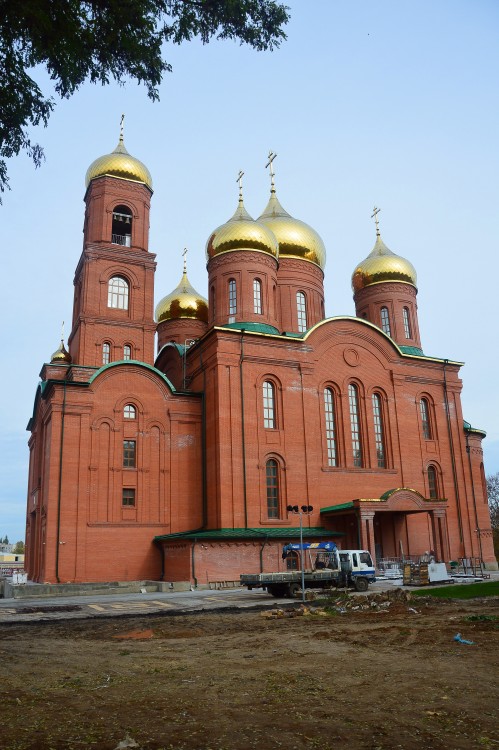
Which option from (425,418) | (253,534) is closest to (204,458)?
(253,534)

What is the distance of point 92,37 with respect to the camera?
9.11 meters

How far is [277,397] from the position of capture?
29.6 meters

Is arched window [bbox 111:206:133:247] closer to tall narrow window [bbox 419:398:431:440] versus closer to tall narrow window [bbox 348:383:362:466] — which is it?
tall narrow window [bbox 348:383:362:466]

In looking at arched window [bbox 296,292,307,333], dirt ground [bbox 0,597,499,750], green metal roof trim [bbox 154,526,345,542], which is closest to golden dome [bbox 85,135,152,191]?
arched window [bbox 296,292,307,333]

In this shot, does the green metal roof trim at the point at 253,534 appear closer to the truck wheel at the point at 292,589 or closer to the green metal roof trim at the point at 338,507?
the green metal roof trim at the point at 338,507

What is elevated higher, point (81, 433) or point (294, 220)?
point (294, 220)

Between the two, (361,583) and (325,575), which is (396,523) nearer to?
(361,583)

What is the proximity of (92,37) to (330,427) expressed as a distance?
2384 centimetres

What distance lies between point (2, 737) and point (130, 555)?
71.8ft

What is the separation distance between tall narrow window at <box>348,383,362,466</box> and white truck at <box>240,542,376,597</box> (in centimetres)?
849

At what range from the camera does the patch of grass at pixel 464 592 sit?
60.1 feet

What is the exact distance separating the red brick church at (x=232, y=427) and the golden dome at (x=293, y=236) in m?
0.08

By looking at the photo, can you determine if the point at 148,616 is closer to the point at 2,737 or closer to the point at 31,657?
the point at 31,657

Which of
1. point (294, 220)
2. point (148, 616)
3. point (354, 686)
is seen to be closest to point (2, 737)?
point (354, 686)
